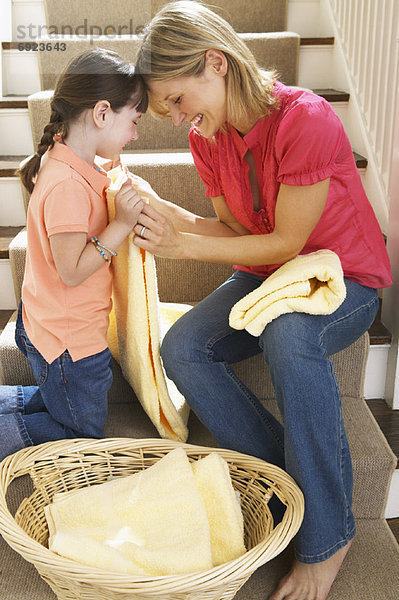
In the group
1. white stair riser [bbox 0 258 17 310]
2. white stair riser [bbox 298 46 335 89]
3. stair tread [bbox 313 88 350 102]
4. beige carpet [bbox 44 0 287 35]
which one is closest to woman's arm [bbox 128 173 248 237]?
white stair riser [bbox 0 258 17 310]

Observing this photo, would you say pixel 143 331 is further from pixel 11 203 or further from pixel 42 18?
pixel 42 18

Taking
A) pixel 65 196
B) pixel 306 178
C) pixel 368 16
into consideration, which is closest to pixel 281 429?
pixel 306 178

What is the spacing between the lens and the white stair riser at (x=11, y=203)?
1.84 metres

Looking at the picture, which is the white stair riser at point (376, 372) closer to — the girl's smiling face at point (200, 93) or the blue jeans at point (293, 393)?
the blue jeans at point (293, 393)

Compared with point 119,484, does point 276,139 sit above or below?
above

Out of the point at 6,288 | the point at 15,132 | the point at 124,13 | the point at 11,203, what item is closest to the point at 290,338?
the point at 6,288

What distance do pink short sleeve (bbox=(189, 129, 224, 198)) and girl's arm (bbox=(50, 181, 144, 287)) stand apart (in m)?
0.27

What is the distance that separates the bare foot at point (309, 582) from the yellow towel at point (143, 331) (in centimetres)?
38

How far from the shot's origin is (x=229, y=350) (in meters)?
1.33

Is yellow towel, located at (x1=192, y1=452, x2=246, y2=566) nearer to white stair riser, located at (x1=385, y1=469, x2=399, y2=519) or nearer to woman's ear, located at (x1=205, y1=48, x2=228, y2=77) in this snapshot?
white stair riser, located at (x1=385, y1=469, x2=399, y2=519)

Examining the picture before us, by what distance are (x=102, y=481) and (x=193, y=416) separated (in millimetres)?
317

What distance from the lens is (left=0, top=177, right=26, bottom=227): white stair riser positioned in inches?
72.3

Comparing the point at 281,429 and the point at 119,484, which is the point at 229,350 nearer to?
the point at 281,429

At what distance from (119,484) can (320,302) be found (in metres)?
0.52
